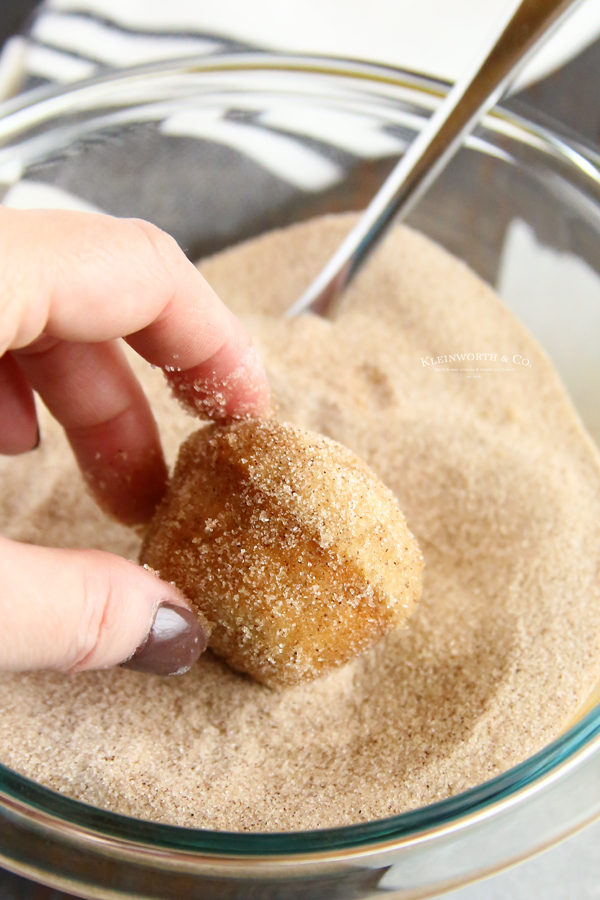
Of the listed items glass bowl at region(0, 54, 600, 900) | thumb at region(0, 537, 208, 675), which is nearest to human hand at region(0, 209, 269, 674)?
thumb at region(0, 537, 208, 675)

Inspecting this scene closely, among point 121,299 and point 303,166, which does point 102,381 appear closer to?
point 121,299

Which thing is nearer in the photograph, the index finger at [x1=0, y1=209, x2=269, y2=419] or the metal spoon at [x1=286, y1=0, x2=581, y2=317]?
the index finger at [x1=0, y1=209, x2=269, y2=419]

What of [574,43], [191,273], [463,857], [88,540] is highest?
[574,43]

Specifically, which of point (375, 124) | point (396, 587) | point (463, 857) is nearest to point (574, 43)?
point (375, 124)

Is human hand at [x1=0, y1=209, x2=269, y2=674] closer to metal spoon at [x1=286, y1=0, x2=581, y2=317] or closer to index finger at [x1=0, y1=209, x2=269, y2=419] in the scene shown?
index finger at [x1=0, y1=209, x2=269, y2=419]

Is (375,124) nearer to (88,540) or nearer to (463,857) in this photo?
(88,540)

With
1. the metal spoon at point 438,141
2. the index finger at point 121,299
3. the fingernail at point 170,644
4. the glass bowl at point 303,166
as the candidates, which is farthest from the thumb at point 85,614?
the metal spoon at point 438,141

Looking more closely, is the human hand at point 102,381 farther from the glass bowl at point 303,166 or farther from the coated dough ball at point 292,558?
the glass bowl at point 303,166

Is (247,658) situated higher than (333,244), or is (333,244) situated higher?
(333,244)

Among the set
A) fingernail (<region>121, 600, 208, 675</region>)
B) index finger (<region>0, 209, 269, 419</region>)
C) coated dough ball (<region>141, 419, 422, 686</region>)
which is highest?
index finger (<region>0, 209, 269, 419</region>)
